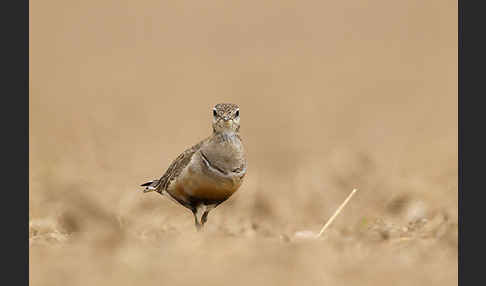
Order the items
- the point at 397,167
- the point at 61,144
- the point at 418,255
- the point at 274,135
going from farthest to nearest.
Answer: the point at 274,135 → the point at 61,144 → the point at 397,167 → the point at 418,255

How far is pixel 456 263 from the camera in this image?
25.5 feet

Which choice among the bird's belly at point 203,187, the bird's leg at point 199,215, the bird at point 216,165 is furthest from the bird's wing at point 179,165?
the bird's leg at point 199,215

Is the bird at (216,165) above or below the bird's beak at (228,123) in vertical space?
below

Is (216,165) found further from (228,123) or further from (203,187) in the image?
(228,123)

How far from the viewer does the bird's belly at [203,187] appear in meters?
9.80

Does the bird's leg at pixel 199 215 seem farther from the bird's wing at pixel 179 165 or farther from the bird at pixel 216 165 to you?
the bird's wing at pixel 179 165

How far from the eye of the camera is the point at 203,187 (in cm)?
984

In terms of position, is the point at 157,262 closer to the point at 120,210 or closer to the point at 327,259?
the point at 327,259

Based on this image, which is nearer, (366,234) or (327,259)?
(327,259)

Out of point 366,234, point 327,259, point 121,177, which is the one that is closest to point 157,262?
point 327,259

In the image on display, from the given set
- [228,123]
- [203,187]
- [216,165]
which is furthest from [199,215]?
[228,123]

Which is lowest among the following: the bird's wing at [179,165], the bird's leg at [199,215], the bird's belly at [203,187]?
the bird's leg at [199,215]

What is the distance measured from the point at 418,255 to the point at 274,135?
9282 mm

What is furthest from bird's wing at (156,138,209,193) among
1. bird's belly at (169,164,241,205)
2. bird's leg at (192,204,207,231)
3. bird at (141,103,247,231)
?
bird's leg at (192,204,207,231)
